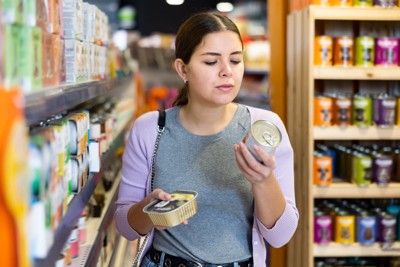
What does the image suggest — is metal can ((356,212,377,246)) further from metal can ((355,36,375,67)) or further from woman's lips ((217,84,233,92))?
woman's lips ((217,84,233,92))

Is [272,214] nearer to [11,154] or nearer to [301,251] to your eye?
[11,154]

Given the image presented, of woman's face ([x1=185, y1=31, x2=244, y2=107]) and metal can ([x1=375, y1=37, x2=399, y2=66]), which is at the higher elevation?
metal can ([x1=375, y1=37, x2=399, y2=66])

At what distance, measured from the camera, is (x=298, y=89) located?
13.8ft

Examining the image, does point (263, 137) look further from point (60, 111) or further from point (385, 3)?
point (385, 3)

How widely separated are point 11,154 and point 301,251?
328cm

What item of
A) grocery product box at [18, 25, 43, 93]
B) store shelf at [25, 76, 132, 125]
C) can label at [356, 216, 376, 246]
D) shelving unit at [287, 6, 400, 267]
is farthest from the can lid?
can label at [356, 216, 376, 246]

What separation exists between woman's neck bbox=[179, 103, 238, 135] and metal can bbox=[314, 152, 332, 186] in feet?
5.93

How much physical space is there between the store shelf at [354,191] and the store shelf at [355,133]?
30 centimetres

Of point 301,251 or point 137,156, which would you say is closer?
point 137,156

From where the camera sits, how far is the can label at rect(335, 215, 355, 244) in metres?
3.98

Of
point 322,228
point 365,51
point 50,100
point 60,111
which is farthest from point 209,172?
point 365,51

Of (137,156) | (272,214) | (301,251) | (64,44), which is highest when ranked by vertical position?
(64,44)

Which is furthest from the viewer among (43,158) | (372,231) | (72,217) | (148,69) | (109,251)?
(148,69)

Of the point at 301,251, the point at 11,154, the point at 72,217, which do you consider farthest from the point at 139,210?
the point at 301,251
